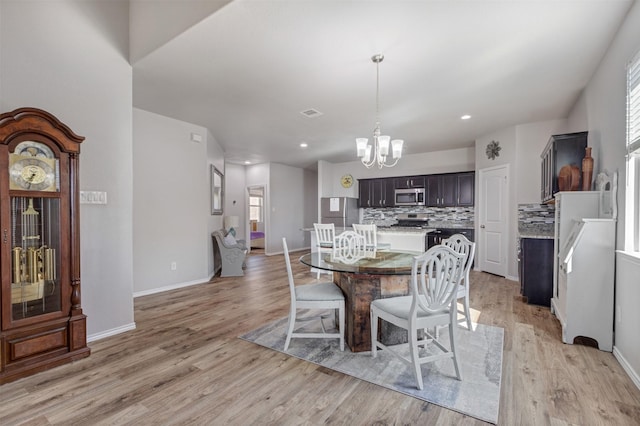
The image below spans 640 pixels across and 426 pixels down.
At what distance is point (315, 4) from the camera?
1.99 m

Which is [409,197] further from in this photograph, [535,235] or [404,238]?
[535,235]

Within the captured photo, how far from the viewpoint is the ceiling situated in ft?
6.88

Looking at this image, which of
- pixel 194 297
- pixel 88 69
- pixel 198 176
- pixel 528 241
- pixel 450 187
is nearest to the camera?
pixel 88 69

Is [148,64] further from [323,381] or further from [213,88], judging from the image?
[323,381]

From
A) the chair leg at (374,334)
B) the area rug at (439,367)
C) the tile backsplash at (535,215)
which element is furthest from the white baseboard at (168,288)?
the tile backsplash at (535,215)

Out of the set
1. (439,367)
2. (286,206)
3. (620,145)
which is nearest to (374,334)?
(439,367)

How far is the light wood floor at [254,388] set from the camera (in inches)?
64.8

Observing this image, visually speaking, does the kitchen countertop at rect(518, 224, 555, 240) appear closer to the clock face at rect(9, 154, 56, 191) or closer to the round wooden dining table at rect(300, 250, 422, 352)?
the round wooden dining table at rect(300, 250, 422, 352)

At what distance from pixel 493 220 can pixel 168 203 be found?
5419mm

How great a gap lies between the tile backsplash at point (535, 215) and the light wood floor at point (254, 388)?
1.81 metres

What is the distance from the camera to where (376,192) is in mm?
7324

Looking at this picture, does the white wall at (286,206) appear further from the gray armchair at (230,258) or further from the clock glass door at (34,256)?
the clock glass door at (34,256)

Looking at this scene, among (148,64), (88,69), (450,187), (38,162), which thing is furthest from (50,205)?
(450,187)

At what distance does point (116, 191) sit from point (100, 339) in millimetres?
1334
